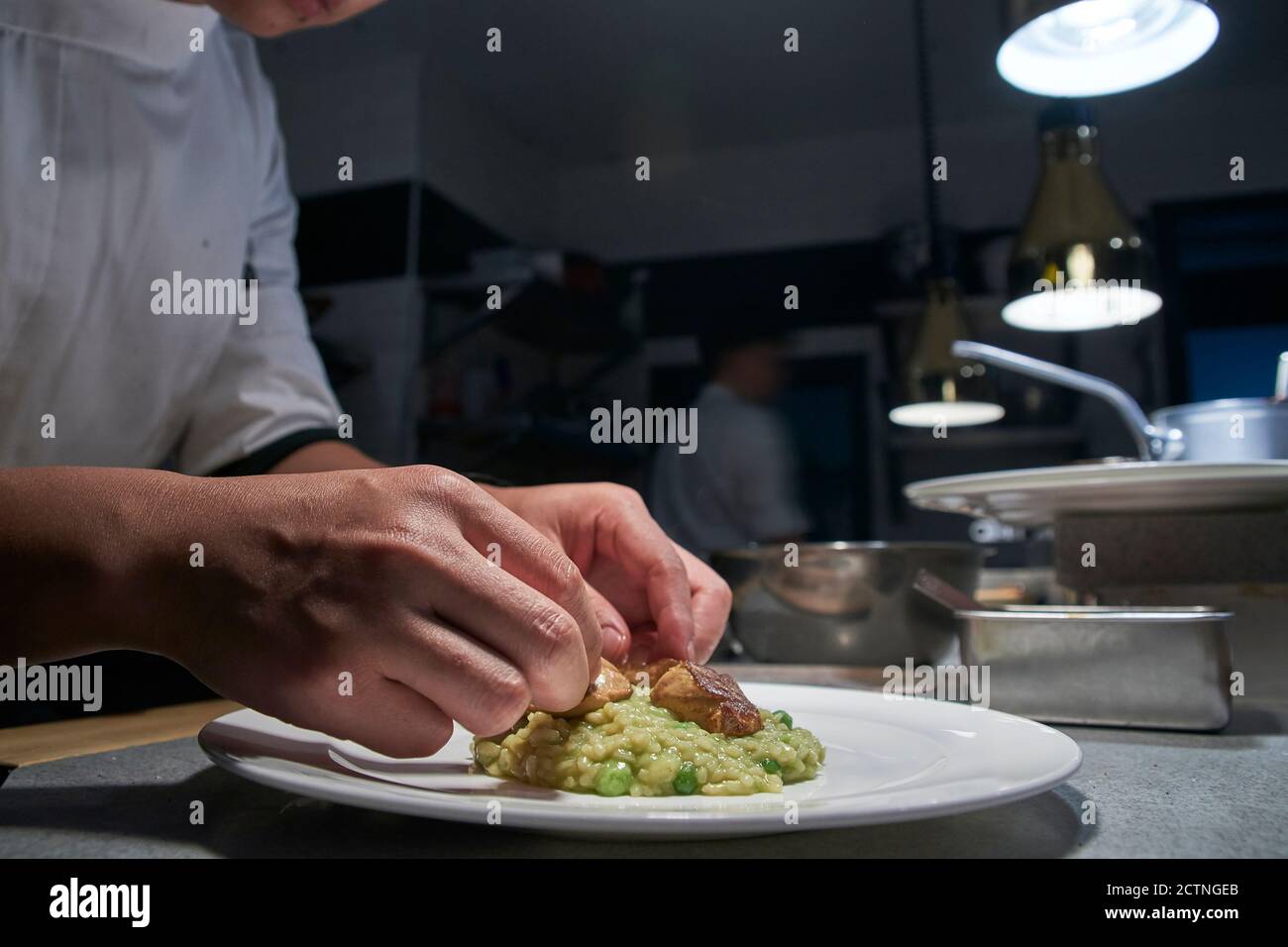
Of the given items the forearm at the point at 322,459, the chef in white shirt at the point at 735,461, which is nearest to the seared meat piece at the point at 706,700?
the forearm at the point at 322,459

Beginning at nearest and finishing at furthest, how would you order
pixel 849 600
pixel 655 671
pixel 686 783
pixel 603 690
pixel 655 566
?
pixel 686 783 < pixel 603 690 < pixel 655 671 < pixel 655 566 < pixel 849 600

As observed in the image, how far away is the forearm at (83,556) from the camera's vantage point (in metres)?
0.63

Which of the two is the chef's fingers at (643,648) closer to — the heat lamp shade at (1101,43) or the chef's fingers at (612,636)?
the chef's fingers at (612,636)

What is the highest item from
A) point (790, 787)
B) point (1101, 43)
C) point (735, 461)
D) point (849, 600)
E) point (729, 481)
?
point (1101, 43)

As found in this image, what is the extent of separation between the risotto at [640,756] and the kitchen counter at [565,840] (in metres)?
0.10

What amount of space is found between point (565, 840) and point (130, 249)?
4.66ft

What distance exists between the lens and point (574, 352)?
16.1 feet

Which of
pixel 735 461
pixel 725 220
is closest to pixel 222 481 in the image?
pixel 735 461

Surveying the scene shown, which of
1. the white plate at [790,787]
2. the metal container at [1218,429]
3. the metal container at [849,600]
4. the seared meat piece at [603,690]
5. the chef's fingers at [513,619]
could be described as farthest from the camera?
the metal container at [1218,429]

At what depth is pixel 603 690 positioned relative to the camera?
2.53 feet

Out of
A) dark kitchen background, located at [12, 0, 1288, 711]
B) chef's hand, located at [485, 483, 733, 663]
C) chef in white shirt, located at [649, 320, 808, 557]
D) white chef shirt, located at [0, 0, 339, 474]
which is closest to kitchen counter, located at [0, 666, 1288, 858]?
chef's hand, located at [485, 483, 733, 663]

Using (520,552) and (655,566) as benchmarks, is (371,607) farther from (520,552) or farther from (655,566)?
(655,566)

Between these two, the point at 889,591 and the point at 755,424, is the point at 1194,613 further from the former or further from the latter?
the point at 755,424
